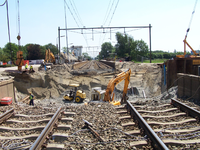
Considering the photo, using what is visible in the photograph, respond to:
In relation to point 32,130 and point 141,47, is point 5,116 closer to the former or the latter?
point 32,130

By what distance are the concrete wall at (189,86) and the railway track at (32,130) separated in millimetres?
5599

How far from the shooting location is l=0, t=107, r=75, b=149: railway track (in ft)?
13.9

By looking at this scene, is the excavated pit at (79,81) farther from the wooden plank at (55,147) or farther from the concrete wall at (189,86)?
the wooden plank at (55,147)

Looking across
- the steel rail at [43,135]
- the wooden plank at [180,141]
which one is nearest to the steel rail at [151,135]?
the wooden plank at [180,141]

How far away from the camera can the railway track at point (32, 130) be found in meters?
4.25

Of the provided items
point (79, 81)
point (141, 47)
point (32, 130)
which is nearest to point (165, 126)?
point (32, 130)

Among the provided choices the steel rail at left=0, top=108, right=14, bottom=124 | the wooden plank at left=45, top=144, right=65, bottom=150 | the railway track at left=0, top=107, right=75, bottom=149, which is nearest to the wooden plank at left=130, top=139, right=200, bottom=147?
the wooden plank at left=45, top=144, right=65, bottom=150

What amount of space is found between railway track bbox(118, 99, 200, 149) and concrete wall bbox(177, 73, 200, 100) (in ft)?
5.28

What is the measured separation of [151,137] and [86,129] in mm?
1877

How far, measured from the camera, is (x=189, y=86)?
8.29 metres

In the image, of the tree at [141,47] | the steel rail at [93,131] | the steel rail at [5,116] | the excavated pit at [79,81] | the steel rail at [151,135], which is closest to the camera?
the steel rail at [151,135]

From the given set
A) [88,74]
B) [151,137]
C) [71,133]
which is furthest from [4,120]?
[88,74]

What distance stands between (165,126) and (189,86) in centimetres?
413

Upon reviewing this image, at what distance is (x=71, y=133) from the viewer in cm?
487
